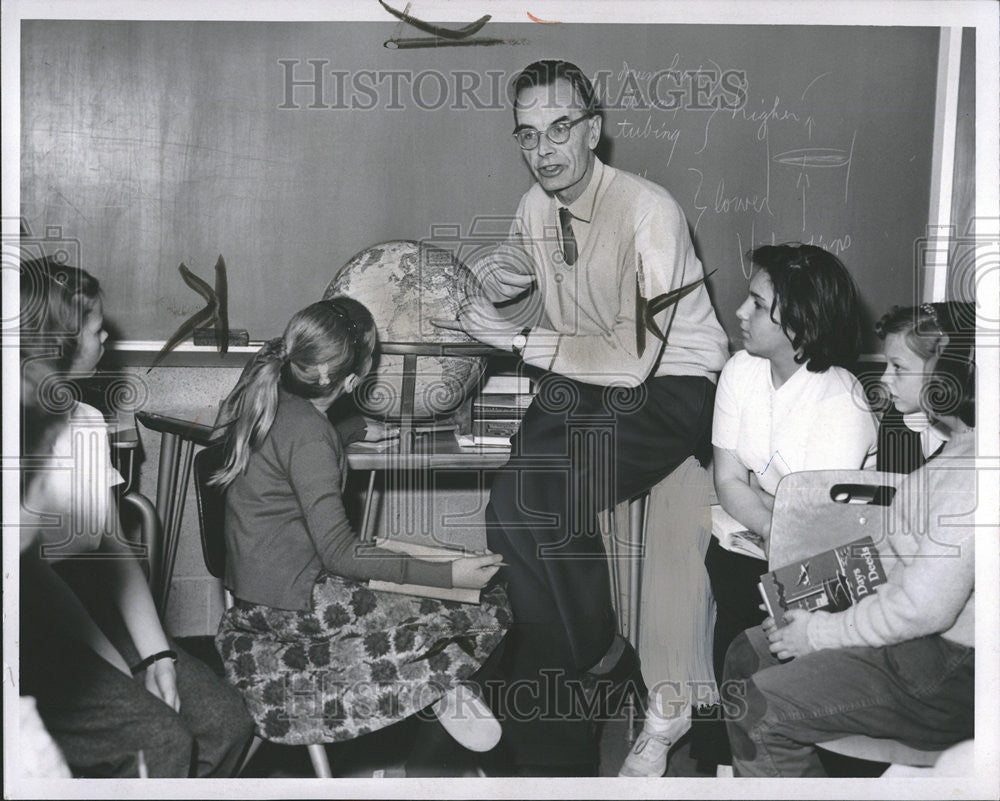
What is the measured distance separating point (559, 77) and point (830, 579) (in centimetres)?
169

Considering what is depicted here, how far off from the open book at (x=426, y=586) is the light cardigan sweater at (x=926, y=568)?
1025mm

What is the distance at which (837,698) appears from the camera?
2.82m

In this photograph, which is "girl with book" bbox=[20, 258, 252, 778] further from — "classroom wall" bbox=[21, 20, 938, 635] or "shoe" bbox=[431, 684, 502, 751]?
"shoe" bbox=[431, 684, 502, 751]

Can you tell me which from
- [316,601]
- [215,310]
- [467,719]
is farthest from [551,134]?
[467,719]

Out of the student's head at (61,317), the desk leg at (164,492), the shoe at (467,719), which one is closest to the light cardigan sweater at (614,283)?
the shoe at (467,719)

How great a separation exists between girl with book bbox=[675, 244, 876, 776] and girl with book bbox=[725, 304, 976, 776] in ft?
0.35

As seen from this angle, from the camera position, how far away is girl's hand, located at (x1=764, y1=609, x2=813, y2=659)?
289 centimetres

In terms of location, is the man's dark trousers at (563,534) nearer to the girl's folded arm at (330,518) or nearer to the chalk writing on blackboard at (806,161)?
the girl's folded arm at (330,518)

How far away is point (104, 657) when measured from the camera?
115 inches

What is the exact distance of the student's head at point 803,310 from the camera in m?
2.94

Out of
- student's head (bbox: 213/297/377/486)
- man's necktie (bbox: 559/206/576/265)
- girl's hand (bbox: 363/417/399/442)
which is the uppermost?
man's necktie (bbox: 559/206/576/265)

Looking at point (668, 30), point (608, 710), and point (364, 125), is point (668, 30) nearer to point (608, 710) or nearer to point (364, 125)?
point (364, 125)

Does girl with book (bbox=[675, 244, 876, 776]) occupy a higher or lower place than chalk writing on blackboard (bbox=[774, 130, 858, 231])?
lower

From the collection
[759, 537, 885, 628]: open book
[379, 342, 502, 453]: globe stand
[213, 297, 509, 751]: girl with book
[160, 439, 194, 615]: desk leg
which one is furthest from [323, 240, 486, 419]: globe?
[759, 537, 885, 628]: open book
